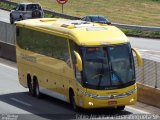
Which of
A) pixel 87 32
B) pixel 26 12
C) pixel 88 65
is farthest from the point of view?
pixel 26 12

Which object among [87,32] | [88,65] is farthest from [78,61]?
[87,32]

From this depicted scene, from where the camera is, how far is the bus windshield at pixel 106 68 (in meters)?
20.6

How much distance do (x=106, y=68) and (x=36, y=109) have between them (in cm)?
297

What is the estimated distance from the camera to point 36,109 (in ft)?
72.9

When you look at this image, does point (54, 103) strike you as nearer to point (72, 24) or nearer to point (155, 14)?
point (72, 24)

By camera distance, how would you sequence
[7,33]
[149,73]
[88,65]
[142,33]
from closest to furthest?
[88,65] < [149,73] < [7,33] < [142,33]

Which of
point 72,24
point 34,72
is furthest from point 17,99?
point 72,24

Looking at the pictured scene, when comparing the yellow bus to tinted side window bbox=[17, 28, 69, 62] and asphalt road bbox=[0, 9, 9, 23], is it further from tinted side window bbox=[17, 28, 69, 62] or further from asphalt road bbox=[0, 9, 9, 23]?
asphalt road bbox=[0, 9, 9, 23]

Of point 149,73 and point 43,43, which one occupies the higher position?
point 43,43

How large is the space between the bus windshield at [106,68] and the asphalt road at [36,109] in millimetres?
979

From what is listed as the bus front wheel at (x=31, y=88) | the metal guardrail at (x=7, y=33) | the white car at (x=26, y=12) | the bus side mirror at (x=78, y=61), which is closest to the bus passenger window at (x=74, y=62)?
the bus side mirror at (x=78, y=61)

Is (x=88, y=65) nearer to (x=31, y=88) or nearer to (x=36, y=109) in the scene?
(x=36, y=109)

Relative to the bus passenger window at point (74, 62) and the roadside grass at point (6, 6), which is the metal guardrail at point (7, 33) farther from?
the roadside grass at point (6, 6)

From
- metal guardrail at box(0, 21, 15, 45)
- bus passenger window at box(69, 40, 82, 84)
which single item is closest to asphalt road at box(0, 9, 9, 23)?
metal guardrail at box(0, 21, 15, 45)
